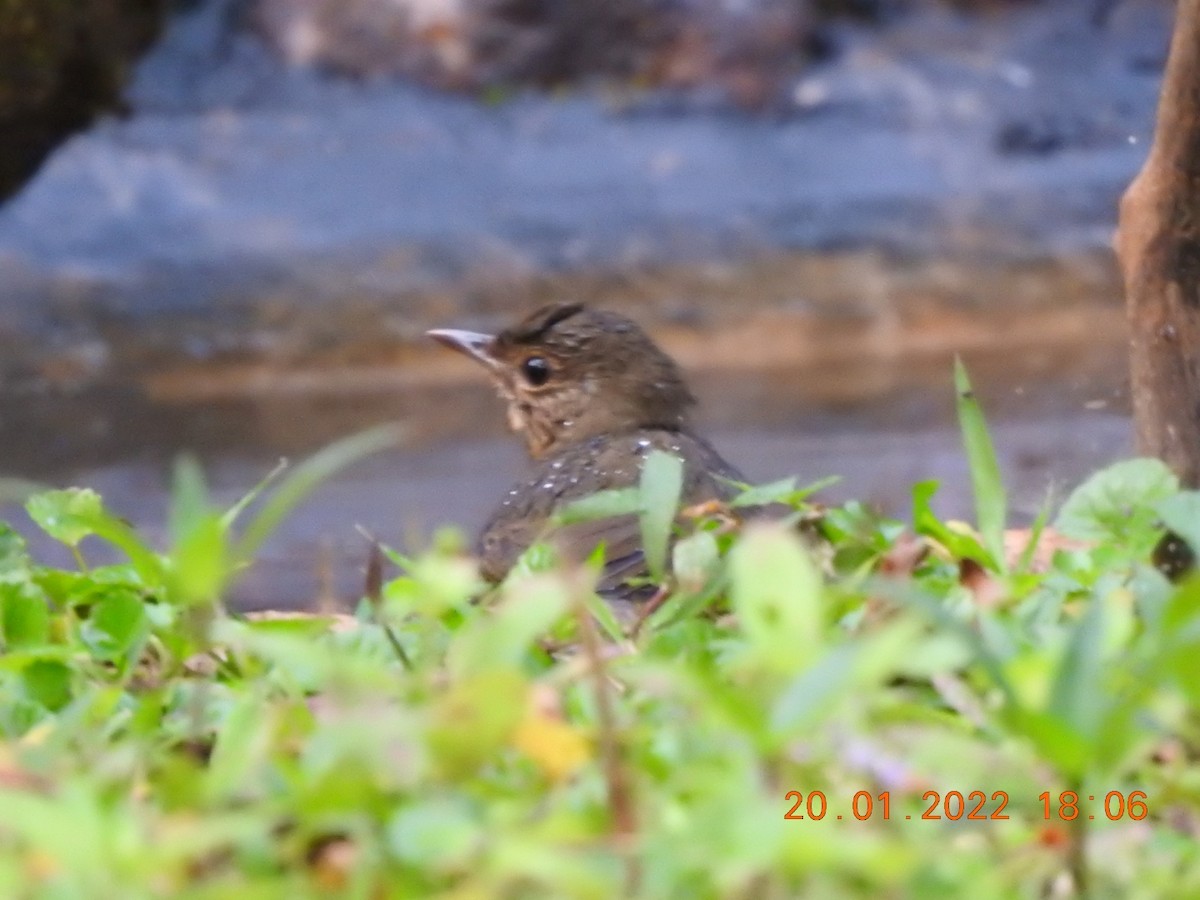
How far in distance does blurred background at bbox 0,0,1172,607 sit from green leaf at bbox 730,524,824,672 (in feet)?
3.83

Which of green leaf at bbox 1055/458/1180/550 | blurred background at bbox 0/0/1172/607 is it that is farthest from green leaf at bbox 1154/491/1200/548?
blurred background at bbox 0/0/1172/607

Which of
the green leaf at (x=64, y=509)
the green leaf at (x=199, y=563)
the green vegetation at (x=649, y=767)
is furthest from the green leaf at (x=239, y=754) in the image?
the green leaf at (x=64, y=509)

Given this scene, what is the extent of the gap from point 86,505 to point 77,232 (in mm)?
12653

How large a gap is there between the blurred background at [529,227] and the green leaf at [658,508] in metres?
0.41

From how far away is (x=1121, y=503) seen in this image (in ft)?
12.1

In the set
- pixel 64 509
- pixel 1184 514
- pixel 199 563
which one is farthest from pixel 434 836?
pixel 64 509

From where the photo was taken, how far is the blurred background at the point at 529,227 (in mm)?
8977

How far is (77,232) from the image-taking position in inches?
623

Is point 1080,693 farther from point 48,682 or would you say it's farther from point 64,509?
point 64,509

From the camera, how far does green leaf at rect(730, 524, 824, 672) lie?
207 cm

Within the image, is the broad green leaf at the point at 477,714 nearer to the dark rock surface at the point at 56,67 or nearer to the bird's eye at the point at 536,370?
the bird's eye at the point at 536,370

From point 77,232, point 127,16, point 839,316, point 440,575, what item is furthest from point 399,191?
point 440,575

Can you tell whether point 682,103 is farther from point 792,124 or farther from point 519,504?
point 519,504

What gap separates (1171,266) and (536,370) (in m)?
2.70
